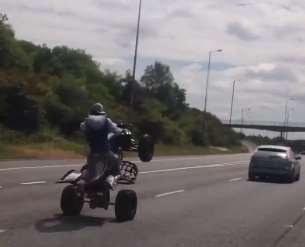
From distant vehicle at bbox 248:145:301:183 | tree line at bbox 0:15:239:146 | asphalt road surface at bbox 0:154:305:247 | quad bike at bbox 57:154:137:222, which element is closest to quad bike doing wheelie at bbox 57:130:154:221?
quad bike at bbox 57:154:137:222

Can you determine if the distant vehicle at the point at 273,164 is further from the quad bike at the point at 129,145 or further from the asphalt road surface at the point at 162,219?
the quad bike at the point at 129,145

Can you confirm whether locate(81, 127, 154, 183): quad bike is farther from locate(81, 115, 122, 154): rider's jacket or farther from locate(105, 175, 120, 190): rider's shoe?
locate(105, 175, 120, 190): rider's shoe

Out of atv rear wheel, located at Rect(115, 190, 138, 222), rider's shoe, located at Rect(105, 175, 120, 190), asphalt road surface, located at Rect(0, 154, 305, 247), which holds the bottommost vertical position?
asphalt road surface, located at Rect(0, 154, 305, 247)

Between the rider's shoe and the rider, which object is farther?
the rider

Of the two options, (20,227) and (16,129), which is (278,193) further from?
(16,129)

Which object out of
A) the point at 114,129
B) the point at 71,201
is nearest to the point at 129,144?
the point at 114,129

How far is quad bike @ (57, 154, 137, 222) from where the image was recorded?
570 inches

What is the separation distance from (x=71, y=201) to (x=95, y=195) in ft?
1.83

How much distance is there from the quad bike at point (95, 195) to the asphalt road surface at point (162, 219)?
0.24 metres

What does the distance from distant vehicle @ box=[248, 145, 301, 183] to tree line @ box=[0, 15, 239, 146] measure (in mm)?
21701

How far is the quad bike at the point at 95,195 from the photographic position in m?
14.5

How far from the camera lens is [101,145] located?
14625 millimetres

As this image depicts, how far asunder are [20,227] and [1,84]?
146 feet

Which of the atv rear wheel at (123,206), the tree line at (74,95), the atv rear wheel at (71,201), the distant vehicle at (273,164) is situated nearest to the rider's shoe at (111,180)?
the atv rear wheel at (123,206)
